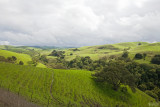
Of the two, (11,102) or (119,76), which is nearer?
(11,102)

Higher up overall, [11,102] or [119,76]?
[11,102]

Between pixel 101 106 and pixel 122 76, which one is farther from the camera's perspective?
pixel 122 76

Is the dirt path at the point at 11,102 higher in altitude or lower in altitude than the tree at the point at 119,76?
higher

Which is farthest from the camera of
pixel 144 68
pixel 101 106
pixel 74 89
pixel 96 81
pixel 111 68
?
pixel 144 68

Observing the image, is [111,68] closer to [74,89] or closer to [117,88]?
[117,88]

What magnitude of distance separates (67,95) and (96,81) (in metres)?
35.6

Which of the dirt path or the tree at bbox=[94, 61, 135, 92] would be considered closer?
the dirt path

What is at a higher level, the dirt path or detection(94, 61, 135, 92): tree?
the dirt path

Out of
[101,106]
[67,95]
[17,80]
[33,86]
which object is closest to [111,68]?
[101,106]

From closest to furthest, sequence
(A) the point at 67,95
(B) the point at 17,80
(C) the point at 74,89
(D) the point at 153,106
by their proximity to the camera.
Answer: (D) the point at 153,106 → (A) the point at 67,95 → (B) the point at 17,80 → (C) the point at 74,89

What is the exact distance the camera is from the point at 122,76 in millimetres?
70438

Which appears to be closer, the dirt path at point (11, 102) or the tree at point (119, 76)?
the dirt path at point (11, 102)

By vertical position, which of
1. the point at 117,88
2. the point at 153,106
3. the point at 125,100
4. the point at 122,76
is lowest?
the point at 125,100

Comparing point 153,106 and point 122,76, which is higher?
point 153,106
